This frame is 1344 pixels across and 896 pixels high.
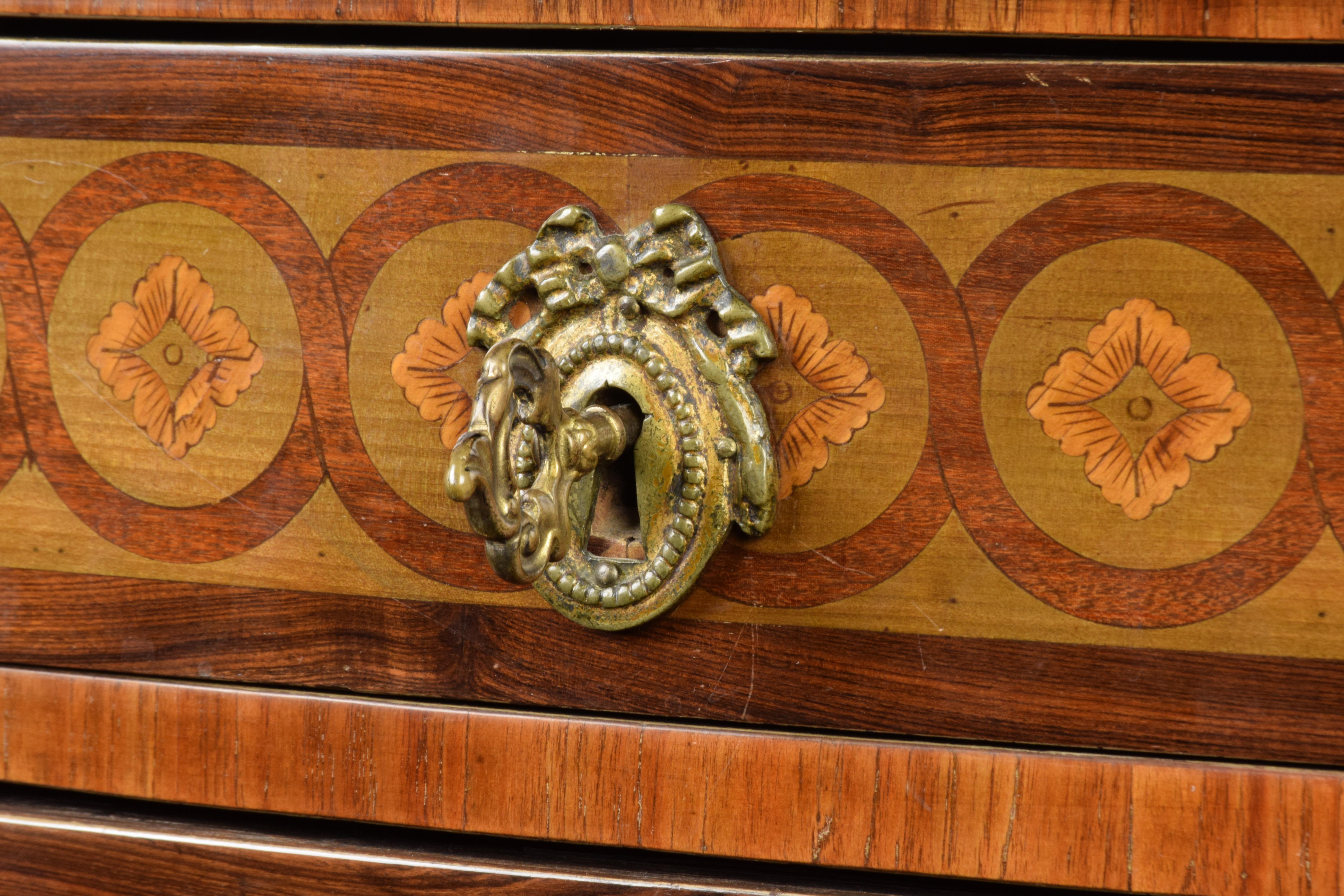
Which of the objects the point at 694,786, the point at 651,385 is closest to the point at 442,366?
the point at 651,385

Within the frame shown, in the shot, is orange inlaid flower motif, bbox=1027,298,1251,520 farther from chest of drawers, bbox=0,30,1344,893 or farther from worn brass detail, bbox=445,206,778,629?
worn brass detail, bbox=445,206,778,629

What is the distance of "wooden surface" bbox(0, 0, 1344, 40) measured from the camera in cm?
42

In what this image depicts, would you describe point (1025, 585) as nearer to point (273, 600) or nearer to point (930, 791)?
point (930, 791)

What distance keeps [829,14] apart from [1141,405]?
0.63 feet

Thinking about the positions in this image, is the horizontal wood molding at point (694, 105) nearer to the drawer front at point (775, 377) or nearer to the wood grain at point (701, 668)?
the drawer front at point (775, 377)

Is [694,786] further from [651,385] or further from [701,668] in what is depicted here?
[651,385]

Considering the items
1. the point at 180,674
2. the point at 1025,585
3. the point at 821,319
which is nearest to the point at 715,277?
the point at 821,319

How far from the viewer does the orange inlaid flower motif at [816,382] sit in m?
0.45

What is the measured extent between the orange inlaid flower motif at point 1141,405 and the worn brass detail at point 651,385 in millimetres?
113

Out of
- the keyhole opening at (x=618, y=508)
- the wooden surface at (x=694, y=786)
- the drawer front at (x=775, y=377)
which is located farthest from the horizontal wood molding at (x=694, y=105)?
the wooden surface at (x=694, y=786)

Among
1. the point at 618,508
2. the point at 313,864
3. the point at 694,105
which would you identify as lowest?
the point at 313,864

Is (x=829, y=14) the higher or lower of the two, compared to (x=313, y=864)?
higher

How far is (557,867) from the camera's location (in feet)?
1.59

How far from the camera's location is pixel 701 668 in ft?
1.56
